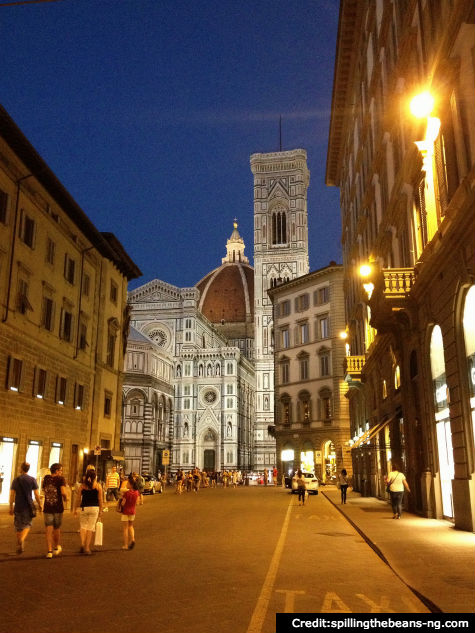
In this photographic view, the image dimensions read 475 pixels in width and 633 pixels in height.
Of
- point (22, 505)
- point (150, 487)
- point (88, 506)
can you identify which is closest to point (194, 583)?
point (88, 506)

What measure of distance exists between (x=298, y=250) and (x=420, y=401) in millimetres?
94071

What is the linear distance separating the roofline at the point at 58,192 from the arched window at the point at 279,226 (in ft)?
232

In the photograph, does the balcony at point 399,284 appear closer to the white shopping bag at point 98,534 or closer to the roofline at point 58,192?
the white shopping bag at point 98,534

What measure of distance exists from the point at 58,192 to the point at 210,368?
70.3 meters

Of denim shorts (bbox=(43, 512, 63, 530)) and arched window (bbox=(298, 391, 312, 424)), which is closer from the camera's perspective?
denim shorts (bbox=(43, 512, 63, 530))

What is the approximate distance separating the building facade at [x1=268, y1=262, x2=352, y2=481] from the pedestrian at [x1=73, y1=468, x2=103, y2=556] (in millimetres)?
44435

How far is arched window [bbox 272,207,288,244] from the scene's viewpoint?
382ft

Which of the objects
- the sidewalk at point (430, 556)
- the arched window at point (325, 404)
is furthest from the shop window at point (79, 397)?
the arched window at point (325, 404)

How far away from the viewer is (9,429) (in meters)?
27.4

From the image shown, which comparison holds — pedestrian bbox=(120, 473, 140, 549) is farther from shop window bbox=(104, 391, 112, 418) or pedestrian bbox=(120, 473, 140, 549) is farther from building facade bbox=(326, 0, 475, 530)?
shop window bbox=(104, 391, 112, 418)

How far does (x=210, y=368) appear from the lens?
101562 millimetres

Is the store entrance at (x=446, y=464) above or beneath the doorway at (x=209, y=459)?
beneath

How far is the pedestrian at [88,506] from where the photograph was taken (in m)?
13.0

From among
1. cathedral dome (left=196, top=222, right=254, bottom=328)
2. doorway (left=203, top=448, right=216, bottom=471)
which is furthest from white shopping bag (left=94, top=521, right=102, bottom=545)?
cathedral dome (left=196, top=222, right=254, bottom=328)
